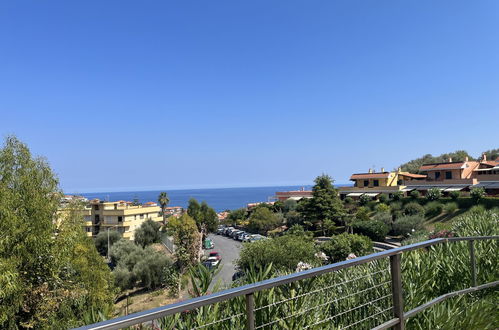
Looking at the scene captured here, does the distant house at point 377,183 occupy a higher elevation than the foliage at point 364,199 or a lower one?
higher

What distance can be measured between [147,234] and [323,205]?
23428 millimetres

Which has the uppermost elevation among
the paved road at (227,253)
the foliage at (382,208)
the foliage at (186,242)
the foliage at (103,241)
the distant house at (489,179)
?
the distant house at (489,179)

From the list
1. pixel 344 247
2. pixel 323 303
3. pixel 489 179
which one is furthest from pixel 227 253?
A: pixel 323 303

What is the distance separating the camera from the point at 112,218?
48.3 meters

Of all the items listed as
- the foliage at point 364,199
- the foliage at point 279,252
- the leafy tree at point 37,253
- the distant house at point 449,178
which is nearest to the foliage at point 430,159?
the distant house at point 449,178

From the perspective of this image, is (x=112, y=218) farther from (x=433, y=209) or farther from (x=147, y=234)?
(x=433, y=209)

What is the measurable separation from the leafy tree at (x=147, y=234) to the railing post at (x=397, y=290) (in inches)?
1801

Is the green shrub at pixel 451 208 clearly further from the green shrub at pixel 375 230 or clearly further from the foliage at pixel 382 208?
the green shrub at pixel 375 230

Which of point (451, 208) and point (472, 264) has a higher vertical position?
point (472, 264)

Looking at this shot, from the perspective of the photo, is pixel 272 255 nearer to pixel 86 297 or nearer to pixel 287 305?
pixel 86 297

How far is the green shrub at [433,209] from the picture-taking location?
34.1 m

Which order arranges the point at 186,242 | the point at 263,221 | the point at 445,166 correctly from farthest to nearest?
the point at 263,221, the point at 445,166, the point at 186,242

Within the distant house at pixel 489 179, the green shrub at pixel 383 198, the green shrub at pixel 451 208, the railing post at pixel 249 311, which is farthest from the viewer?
the green shrub at pixel 383 198

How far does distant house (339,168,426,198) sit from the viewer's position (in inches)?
1828
